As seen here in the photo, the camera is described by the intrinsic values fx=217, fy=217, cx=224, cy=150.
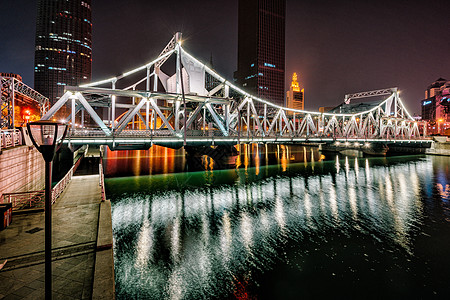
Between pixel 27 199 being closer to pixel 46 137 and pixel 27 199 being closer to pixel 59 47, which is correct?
pixel 46 137

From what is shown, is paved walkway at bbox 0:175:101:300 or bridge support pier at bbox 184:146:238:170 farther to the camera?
bridge support pier at bbox 184:146:238:170

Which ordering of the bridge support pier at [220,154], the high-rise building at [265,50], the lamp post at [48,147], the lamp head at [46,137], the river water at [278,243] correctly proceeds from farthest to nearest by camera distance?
the high-rise building at [265,50] → the bridge support pier at [220,154] → the river water at [278,243] → the lamp head at [46,137] → the lamp post at [48,147]

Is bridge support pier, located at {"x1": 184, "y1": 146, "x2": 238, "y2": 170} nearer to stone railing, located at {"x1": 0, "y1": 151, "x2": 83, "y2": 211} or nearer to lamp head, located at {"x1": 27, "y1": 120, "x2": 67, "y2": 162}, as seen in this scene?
stone railing, located at {"x1": 0, "y1": 151, "x2": 83, "y2": 211}

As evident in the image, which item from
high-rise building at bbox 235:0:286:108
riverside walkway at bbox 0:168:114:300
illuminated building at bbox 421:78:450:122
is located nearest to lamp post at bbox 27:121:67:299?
riverside walkway at bbox 0:168:114:300

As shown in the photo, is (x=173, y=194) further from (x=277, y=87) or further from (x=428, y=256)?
(x=277, y=87)

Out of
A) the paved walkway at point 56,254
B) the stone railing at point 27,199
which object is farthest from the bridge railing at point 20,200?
the paved walkway at point 56,254

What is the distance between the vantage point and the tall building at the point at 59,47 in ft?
475

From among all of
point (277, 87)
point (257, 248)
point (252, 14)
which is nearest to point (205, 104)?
point (257, 248)

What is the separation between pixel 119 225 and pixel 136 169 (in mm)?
24079

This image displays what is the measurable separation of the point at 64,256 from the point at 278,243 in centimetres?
1039

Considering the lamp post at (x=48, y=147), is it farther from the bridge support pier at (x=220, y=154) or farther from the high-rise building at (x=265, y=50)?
the high-rise building at (x=265, y=50)

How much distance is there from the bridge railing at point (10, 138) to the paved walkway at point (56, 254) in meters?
5.52

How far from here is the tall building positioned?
475ft

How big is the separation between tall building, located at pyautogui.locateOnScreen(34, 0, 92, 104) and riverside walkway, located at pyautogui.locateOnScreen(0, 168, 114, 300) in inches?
6582
